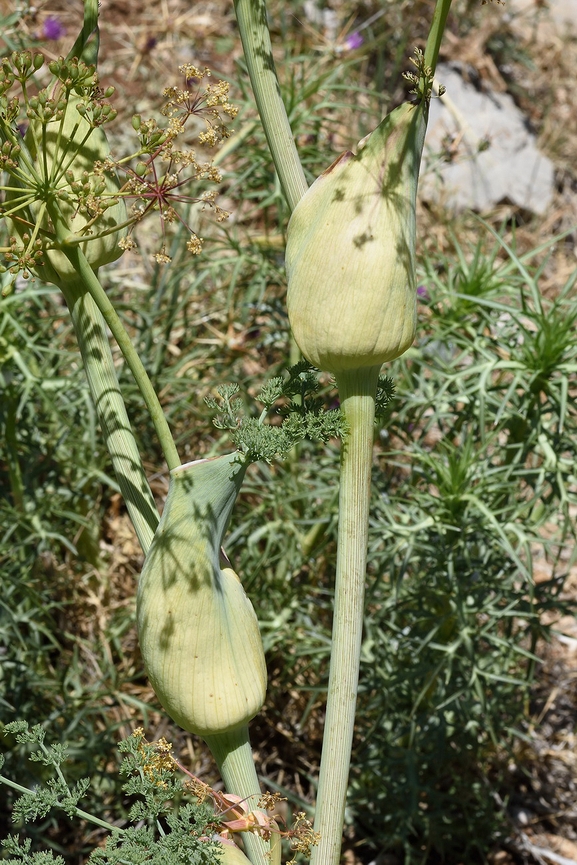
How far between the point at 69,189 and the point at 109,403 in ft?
0.63

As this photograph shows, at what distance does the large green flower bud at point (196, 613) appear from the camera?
30.2 inches

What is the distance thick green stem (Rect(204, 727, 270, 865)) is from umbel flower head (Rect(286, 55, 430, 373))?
0.37 m

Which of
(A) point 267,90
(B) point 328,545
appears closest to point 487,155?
(B) point 328,545

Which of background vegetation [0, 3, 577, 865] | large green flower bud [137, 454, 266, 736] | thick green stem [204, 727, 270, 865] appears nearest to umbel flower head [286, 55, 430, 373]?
large green flower bud [137, 454, 266, 736]

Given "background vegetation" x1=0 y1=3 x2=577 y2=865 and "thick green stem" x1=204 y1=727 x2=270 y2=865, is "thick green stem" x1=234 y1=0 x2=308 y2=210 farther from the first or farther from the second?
"background vegetation" x1=0 y1=3 x2=577 y2=865

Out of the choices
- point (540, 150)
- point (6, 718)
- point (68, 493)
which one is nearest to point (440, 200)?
point (540, 150)

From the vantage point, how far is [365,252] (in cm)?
71

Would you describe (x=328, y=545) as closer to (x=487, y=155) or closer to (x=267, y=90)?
(x=267, y=90)

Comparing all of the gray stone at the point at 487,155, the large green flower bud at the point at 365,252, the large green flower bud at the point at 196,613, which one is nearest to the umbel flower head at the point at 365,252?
the large green flower bud at the point at 365,252

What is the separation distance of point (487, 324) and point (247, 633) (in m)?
0.97

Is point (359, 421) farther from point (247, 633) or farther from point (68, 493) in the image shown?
point (68, 493)

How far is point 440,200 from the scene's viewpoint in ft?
9.66

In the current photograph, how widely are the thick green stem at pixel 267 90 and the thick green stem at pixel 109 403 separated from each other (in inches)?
8.3

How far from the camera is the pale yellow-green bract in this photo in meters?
0.76
